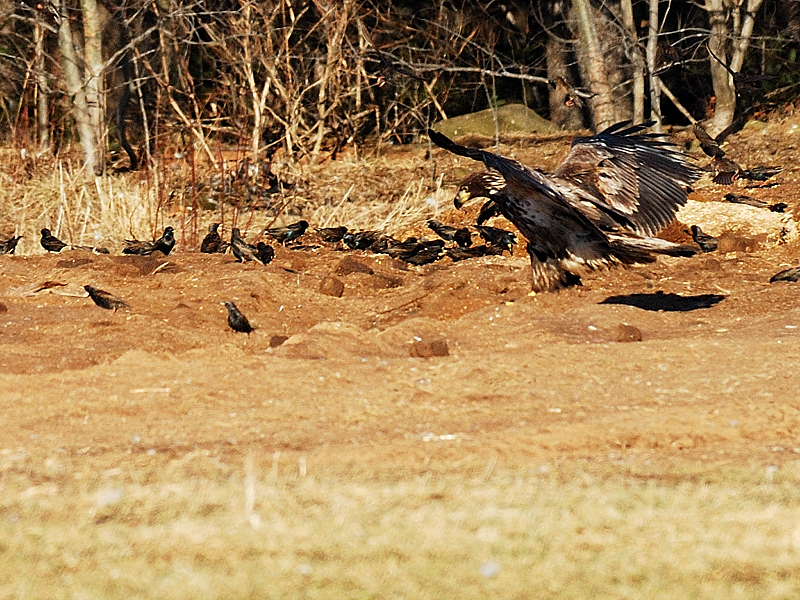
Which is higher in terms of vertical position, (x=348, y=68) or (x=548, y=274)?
(x=348, y=68)

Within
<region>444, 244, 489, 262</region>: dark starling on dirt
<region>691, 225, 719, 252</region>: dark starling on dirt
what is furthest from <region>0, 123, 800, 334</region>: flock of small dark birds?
<region>444, 244, 489, 262</region>: dark starling on dirt

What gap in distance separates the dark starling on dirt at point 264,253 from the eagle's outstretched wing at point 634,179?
2.74 m

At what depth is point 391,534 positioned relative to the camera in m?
3.12

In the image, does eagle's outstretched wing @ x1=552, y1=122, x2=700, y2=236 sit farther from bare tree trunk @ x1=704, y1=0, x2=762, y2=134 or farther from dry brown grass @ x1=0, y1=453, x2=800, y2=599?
bare tree trunk @ x1=704, y1=0, x2=762, y2=134

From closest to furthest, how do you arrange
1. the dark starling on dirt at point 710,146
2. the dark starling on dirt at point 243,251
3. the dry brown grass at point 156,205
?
the dark starling on dirt at point 243,251
the dry brown grass at point 156,205
the dark starling on dirt at point 710,146

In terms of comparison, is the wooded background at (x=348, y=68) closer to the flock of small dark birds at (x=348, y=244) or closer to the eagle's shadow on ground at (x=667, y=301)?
the flock of small dark birds at (x=348, y=244)

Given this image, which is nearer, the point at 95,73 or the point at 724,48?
the point at 95,73

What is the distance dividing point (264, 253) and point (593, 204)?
3.14m

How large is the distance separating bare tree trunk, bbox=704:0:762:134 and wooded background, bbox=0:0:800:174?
26 millimetres

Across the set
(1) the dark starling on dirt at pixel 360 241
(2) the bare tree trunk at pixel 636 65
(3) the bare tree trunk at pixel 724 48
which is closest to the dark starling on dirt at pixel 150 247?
(1) the dark starling on dirt at pixel 360 241

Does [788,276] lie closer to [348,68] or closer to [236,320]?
[236,320]

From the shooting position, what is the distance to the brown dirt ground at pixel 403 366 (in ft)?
13.5

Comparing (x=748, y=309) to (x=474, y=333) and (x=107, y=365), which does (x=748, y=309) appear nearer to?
(x=474, y=333)

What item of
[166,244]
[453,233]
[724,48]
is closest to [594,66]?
[724,48]
